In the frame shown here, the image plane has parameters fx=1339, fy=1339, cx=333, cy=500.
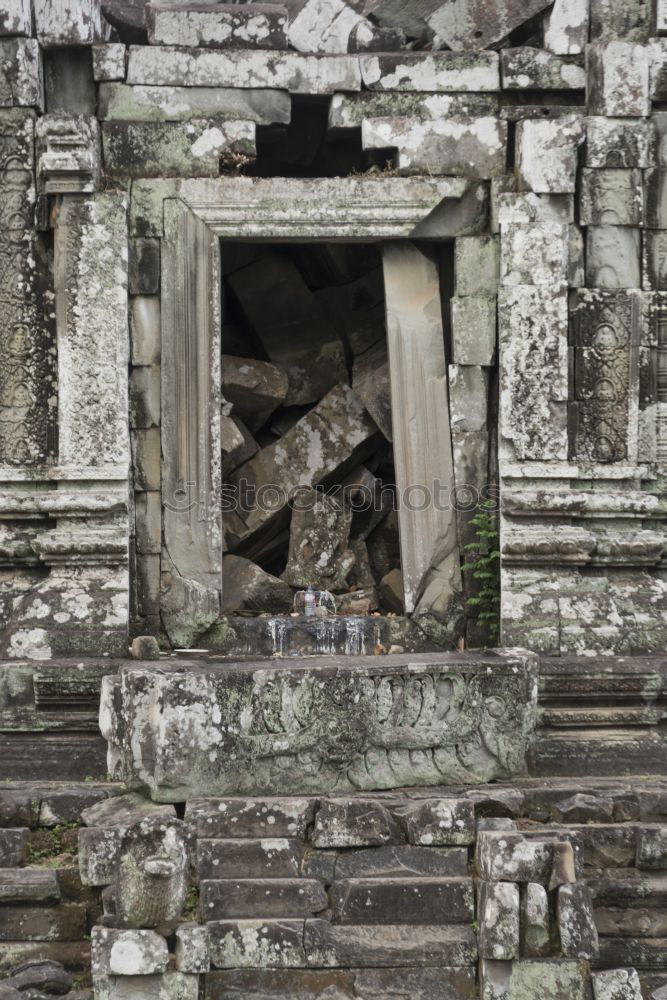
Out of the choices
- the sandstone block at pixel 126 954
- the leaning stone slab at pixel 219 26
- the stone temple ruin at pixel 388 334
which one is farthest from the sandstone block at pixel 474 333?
the sandstone block at pixel 126 954

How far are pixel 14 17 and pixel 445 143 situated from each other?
269cm

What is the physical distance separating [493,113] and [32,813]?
502cm

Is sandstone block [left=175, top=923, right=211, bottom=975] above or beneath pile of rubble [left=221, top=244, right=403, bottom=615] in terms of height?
beneath

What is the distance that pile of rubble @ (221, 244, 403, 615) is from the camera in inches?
363

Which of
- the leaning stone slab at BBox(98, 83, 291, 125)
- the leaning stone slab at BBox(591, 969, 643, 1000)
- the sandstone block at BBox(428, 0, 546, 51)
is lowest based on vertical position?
the leaning stone slab at BBox(591, 969, 643, 1000)

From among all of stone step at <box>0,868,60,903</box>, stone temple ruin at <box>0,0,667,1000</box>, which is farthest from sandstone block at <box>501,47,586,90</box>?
stone step at <box>0,868,60,903</box>

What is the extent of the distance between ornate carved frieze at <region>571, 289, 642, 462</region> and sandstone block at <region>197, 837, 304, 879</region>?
3.48 metres

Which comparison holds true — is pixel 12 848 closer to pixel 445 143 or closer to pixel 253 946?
pixel 253 946

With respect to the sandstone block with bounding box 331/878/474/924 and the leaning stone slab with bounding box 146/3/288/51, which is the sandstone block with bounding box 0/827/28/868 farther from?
the leaning stone slab with bounding box 146/3/288/51

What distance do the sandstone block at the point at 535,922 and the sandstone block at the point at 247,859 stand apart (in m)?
0.99

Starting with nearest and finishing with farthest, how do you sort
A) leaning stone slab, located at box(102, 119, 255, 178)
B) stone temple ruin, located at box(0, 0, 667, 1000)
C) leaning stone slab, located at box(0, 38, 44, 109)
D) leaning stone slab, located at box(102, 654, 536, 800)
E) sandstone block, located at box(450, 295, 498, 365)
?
leaning stone slab, located at box(102, 654, 536, 800) → stone temple ruin, located at box(0, 0, 667, 1000) → leaning stone slab, located at box(0, 38, 44, 109) → leaning stone slab, located at box(102, 119, 255, 178) → sandstone block, located at box(450, 295, 498, 365)

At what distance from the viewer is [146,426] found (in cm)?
826

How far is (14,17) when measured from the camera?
7.89 meters

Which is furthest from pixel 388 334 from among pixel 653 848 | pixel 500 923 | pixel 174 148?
pixel 500 923
